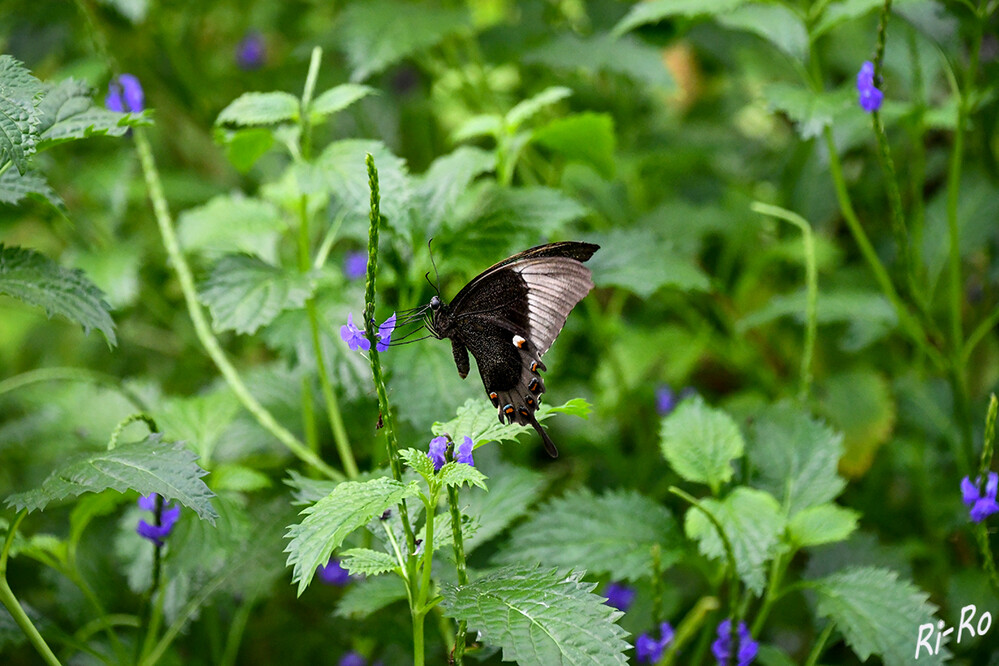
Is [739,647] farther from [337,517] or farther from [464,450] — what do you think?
[337,517]

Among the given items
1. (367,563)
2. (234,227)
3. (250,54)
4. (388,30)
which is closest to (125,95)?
(234,227)

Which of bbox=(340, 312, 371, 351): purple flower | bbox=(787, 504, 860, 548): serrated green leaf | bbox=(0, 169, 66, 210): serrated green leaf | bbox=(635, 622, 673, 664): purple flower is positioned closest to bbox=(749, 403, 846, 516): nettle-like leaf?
bbox=(787, 504, 860, 548): serrated green leaf

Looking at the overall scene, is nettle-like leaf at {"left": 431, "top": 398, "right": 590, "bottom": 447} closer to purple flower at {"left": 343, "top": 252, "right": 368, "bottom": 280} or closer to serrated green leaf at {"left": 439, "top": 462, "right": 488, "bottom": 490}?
serrated green leaf at {"left": 439, "top": 462, "right": 488, "bottom": 490}

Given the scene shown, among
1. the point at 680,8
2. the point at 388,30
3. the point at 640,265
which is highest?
the point at 388,30

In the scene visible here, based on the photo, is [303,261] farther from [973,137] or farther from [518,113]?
[973,137]

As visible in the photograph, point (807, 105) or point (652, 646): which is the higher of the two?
point (807, 105)

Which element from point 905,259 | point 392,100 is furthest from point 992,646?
point 392,100
